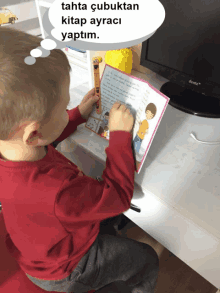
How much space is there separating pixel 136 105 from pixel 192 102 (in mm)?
266

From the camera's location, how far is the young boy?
365 millimetres

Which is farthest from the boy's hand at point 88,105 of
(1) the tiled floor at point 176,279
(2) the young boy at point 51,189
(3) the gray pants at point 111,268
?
(1) the tiled floor at point 176,279

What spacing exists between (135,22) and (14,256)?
778 mm

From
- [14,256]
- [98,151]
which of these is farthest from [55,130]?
[14,256]

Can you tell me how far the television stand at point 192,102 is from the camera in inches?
28.6

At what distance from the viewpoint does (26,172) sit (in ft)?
1.47

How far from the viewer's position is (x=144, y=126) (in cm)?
56

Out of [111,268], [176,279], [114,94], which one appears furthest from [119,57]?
[176,279]

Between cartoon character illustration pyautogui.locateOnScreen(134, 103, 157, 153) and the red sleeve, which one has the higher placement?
cartoon character illustration pyautogui.locateOnScreen(134, 103, 157, 153)

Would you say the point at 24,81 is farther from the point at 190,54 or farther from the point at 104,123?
the point at 190,54

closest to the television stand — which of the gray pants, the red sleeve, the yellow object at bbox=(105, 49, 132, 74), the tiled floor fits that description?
the yellow object at bbox=(105, 49, 132, 74)

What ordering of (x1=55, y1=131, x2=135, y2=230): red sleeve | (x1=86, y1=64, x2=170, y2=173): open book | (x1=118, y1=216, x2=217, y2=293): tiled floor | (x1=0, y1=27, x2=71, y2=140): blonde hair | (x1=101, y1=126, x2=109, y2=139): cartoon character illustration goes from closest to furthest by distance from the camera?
(x1=0, y1=27, x2=71, y2=140): blonde hair, (x1=55, y1=131, x2=135, y2=230): red sleeve, (x1=86, y1=64, x2=170, y2=173): open book, (x1=101, y1=126, x2=109, y2=139): cartoon character illustration, (x1=118, y1=216, x2=217, y2=293): tiled floor

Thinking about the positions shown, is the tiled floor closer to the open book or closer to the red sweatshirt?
the red sweatshirt

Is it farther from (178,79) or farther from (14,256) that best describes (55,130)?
(178,79)
